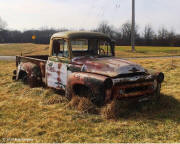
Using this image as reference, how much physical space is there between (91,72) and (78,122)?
1.14m

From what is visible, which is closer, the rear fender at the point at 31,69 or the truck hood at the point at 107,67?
the truck hood at the point at 107,67

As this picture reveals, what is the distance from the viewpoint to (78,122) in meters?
4.38

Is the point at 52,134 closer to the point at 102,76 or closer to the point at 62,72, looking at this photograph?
the point at 102,76

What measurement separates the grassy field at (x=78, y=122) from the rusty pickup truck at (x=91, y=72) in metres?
0.35

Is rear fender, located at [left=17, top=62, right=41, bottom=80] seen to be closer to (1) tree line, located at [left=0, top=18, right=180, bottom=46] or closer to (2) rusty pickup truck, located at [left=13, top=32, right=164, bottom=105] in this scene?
(2) rusty pickup truck, located at [left=13, top=32, right=164, bottom=105]

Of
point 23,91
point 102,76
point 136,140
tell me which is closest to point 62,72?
point 102,76

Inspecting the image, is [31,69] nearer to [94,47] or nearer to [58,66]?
[58,66]

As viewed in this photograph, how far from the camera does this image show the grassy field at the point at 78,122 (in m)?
3.78

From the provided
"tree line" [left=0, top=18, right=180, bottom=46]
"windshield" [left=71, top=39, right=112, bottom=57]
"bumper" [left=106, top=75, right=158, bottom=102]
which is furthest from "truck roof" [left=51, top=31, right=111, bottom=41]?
"tree line" [left=0, top=18, right=180, bottom=46]

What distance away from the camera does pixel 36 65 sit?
684 centimetres

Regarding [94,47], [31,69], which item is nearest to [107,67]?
[94,47]

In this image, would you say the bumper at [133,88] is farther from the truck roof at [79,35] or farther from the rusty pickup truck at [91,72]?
the truck roof at [79,35]

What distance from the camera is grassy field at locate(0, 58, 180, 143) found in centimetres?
378

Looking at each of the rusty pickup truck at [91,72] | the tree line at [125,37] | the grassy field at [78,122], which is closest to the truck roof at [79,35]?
the rusty pickup truck at [91,72]
